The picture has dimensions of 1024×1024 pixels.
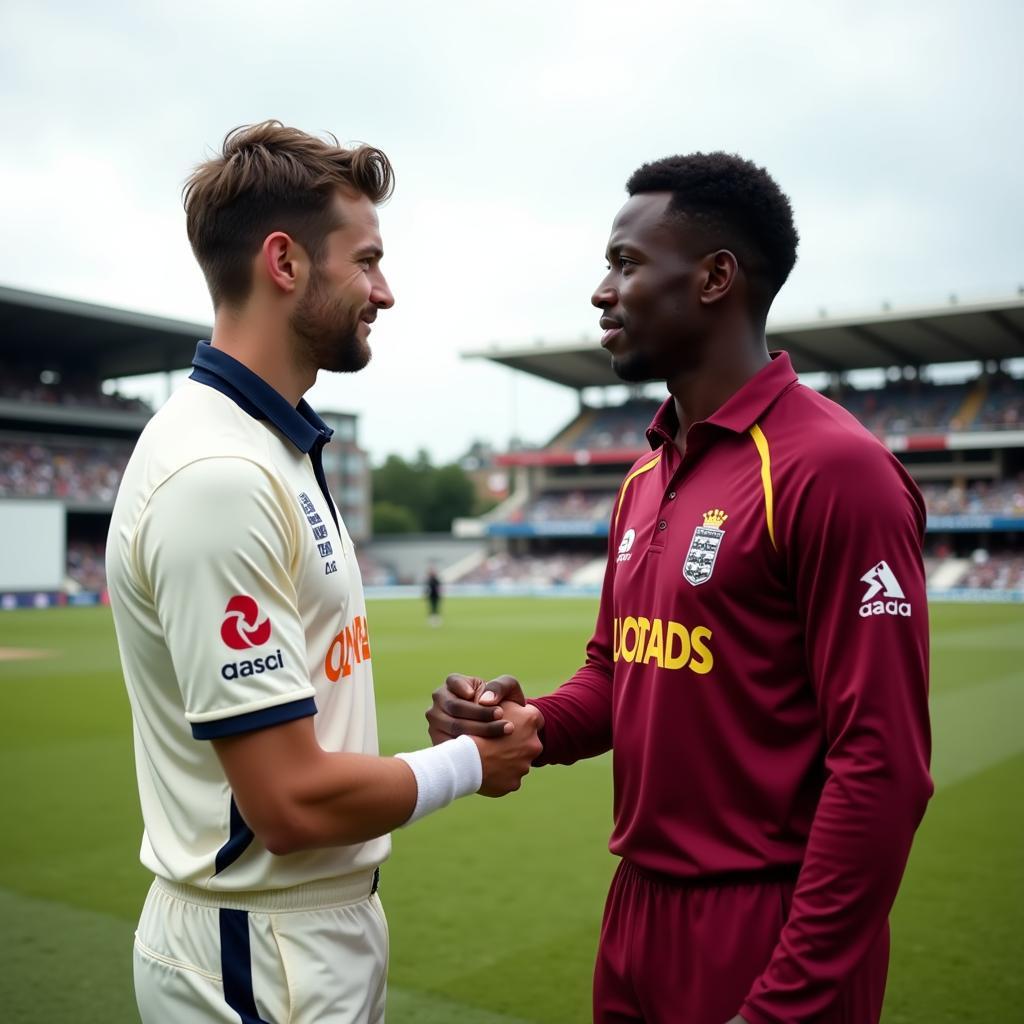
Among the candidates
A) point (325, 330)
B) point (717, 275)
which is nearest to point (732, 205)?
point (717, 275)

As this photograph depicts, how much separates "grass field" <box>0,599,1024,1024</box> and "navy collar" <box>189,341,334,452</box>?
313 cm

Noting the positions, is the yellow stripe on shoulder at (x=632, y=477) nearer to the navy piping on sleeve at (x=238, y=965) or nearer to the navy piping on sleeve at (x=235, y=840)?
the navy piping on sleeve at (x=235, y=840)

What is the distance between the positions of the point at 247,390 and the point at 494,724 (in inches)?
39.9

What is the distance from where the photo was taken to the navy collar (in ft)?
7.43

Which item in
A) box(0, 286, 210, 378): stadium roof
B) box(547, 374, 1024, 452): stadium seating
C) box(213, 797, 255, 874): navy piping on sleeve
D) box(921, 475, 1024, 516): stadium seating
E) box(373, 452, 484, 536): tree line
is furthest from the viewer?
box(373, 452, 484, 536): tree line

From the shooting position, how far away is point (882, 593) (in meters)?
1.98

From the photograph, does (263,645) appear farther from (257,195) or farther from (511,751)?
(257,195)

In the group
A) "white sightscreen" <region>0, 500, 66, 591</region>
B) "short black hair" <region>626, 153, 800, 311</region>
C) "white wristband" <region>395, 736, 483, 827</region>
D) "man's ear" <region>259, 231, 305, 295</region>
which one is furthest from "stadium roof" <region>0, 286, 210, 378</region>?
"white wristband" <region>395, 736, 483, 827</region>

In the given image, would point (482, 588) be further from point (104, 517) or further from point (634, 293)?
point (634, 293)

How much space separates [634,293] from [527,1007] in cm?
339

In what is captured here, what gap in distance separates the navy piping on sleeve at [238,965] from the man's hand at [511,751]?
61 cm

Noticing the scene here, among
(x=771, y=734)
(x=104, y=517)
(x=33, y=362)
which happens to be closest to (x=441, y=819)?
(x=771, y=734)

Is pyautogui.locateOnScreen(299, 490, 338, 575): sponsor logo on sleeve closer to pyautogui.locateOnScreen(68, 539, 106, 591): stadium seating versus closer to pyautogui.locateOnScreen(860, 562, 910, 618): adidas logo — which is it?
pyautogui.locateOnScreen(860, 562, 910, 618): adidas logo

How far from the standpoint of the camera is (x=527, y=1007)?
4504 millimetres
